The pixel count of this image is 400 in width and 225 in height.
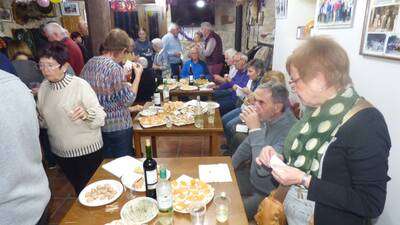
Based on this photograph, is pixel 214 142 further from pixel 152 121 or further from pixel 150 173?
pixel 150 173

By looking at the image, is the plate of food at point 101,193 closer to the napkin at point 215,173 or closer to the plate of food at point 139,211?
the plate of food at point 139,211

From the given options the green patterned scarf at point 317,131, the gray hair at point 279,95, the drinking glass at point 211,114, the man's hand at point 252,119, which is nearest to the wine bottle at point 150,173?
the green patterned scarf at point 317,131

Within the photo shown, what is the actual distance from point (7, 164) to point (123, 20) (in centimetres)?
813

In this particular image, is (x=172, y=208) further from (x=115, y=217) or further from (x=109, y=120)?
(x=109, y=120)

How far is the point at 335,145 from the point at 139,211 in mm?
898

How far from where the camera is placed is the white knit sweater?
181cm

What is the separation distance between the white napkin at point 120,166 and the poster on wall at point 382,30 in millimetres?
1574

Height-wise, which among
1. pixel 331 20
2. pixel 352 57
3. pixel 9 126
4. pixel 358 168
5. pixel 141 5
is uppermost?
pixel 141 5

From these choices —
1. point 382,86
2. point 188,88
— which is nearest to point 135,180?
point 382,86

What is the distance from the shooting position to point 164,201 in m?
1.20

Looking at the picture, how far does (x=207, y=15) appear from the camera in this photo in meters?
8.34

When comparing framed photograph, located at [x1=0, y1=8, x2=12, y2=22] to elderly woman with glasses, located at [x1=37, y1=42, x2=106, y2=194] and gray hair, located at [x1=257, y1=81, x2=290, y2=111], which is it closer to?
elderly woman with glasses, located at [x1=37, y1=42, x2=106, y2=194]

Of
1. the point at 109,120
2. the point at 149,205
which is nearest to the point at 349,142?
the point at 149,205

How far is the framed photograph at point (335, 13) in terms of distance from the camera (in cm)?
190
